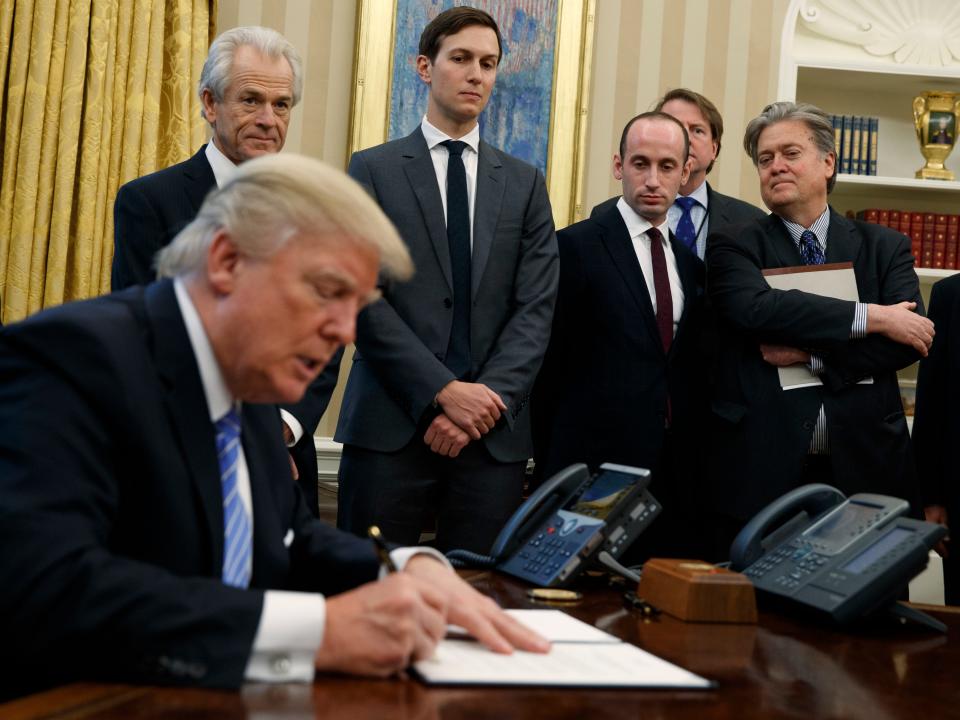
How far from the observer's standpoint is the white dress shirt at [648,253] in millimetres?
3609

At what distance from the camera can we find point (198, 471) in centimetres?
141

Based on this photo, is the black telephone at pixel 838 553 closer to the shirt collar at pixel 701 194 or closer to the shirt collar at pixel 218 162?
the shirt collar at pixel 218 162

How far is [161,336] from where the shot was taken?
4.71 feet

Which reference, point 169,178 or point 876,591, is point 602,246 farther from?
point 876,591

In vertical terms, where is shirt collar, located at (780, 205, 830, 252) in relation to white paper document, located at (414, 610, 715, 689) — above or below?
above

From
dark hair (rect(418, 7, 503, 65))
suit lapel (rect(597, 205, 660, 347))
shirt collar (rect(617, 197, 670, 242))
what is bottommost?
suit lapel (rect(597, 205, 660, 347))

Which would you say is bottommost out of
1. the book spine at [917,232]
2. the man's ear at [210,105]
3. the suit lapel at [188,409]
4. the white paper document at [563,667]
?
the white paper document at [563,667]

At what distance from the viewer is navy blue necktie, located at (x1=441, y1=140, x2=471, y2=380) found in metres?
3.28

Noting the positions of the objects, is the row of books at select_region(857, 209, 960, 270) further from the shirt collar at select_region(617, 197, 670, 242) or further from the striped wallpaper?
the shirt collar at select_region(617, 197, 670, 242)

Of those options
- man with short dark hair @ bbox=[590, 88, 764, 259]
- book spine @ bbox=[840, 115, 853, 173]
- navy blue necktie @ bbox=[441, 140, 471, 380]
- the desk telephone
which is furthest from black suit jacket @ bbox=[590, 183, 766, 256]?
the desk telephone

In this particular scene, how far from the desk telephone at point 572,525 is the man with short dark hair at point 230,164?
0.97 m

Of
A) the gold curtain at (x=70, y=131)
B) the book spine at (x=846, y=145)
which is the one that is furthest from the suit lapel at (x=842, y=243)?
the gold curtain at (x=70, y=131)

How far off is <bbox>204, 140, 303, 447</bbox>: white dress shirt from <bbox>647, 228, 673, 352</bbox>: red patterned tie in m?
1.18

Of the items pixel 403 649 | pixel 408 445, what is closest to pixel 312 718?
pixel 403 649
